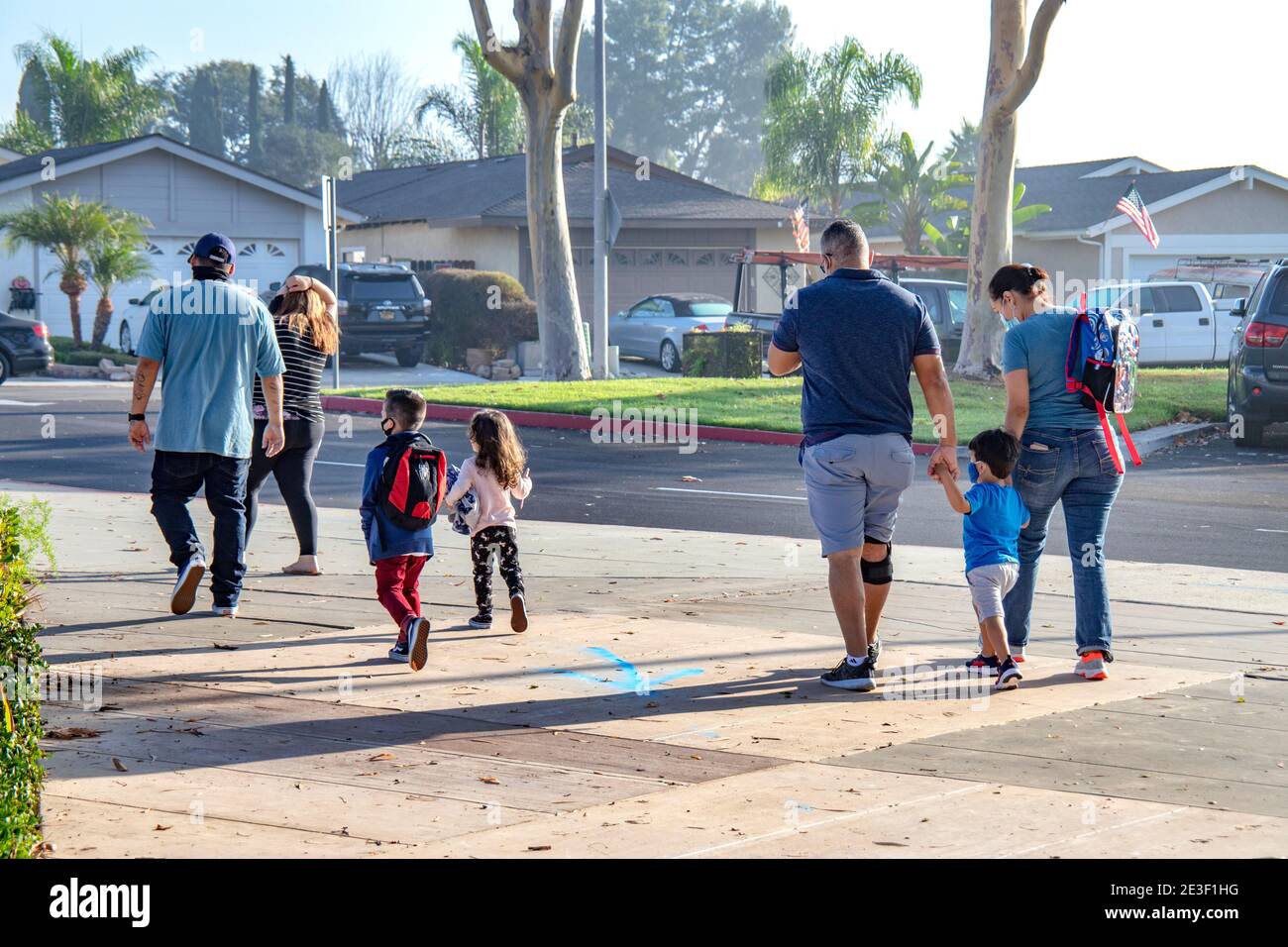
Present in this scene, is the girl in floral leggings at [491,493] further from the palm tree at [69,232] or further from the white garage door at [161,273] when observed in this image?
the palm tree at [69,232]

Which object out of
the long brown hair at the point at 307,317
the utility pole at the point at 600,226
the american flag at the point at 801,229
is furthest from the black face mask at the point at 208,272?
the american flag at the point at 801,229

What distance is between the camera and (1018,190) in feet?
137

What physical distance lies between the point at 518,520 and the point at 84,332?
23670mm

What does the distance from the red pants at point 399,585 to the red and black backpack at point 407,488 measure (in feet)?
0.55

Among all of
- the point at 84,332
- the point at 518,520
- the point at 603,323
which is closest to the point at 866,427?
the point at 518,520

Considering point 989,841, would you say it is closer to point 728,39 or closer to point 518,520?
point 518,520

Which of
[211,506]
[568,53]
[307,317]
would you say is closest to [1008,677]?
[211,506]

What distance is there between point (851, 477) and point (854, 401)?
12.5 inches

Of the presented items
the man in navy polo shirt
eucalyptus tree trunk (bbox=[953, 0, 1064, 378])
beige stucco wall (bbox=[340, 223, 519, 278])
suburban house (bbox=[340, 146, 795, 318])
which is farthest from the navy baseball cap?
beige stucco wall (bbox=[340, 223, 519, 278])

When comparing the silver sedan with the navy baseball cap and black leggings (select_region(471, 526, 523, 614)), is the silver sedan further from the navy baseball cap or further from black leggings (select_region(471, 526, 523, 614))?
black leggings (select_region(471, 526, 523, 614))

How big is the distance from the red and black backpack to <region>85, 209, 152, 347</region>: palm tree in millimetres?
25082

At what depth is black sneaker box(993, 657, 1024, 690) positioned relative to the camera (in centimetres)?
684

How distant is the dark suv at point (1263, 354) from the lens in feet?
58.5

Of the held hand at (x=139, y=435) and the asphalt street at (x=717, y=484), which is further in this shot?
the asphalt street at (x=717, y=484)
